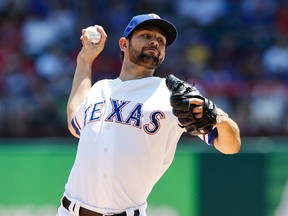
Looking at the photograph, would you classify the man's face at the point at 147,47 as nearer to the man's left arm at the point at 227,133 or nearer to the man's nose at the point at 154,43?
the man's nose at the point at 154,43

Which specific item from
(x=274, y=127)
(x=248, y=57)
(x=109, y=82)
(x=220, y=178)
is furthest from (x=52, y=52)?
(x=109, y=82)

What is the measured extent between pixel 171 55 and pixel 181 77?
884 mm

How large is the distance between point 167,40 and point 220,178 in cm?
366

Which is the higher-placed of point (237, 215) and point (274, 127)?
point (274, 127)

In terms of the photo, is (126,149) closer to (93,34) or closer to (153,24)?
(153,24)

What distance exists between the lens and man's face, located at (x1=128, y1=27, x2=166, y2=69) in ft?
14.7

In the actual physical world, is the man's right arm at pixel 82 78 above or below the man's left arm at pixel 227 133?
above

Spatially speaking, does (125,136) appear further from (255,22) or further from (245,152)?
(255,22)

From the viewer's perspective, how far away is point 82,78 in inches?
197

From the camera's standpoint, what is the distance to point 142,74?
4629 millimetres

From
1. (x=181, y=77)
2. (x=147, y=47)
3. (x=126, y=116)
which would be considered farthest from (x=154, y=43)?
(x=181, y=77)

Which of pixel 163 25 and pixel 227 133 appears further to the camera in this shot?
pixel 163 25

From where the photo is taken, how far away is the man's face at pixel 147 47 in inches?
177

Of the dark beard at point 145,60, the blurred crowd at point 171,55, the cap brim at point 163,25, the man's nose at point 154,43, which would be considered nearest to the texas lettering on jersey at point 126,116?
the dark beard at point 145,60
